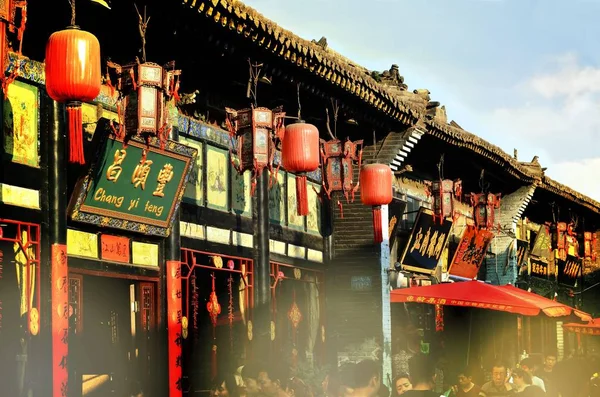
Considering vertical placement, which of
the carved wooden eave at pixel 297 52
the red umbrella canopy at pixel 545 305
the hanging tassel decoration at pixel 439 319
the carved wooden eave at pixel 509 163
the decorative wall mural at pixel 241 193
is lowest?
the hanging tassel decoration at pixel 439 319

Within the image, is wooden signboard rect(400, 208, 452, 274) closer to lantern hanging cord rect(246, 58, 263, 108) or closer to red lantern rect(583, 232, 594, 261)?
lantern hanging cord rect(246, 58, 263, 108)

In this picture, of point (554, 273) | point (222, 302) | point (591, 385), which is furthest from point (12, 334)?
point (554, 273)

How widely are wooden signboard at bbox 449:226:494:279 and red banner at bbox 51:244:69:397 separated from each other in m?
14.0

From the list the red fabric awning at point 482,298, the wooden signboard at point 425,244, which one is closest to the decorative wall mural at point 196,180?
the red fabric awning at point 482,298

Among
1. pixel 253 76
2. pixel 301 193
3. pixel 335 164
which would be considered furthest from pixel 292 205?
pixel 253 76

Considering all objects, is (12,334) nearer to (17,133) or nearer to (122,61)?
(17,133)

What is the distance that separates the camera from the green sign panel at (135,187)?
12531 mm

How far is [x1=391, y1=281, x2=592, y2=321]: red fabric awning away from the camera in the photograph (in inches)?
672

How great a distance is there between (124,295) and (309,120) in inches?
190

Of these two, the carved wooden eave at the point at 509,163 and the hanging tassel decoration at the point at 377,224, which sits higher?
the carved wooden eave at the point at 509,163

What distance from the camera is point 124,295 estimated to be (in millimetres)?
14508

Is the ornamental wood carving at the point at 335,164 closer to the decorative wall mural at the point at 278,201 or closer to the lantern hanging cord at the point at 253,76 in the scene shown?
the decorative wall mural at the point at 278,201

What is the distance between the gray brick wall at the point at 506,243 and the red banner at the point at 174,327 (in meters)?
15.0

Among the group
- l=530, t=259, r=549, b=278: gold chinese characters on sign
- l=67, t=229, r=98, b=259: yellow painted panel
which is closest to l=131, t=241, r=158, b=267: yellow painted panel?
l=67, t=229, r=98, b=259: yellow painted panel
